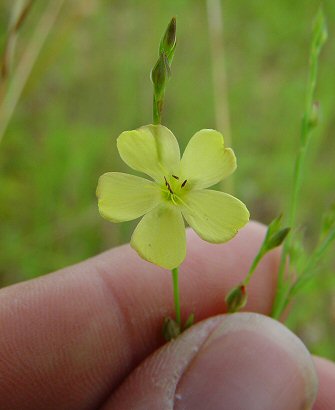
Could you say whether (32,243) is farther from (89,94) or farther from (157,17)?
(157,17)

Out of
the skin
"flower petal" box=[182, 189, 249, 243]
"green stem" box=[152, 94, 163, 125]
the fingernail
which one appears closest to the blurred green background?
the skin

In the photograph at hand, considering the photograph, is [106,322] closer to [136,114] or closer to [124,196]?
[124,196]

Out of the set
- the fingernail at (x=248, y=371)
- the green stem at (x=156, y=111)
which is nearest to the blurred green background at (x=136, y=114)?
the fingernail at (x=248, y=371)

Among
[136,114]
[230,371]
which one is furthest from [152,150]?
[136,114]

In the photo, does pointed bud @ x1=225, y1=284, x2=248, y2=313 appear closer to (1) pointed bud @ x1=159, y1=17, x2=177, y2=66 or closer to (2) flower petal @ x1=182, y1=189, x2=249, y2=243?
(2) flower petal @ x1=182, y1=189, x2=249, y2=243

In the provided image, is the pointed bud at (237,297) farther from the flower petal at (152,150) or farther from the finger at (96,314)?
the flower petal at (152,150)

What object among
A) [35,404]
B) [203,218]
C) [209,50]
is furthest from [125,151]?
[209,50]
